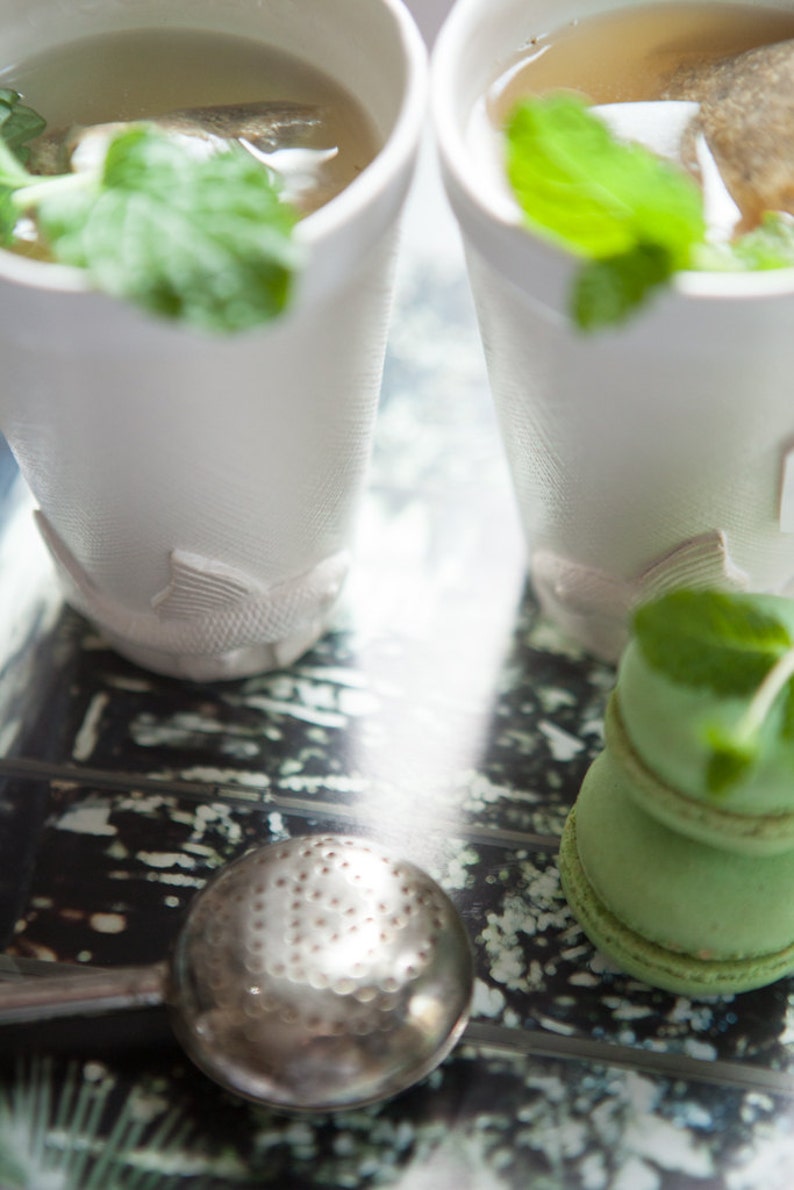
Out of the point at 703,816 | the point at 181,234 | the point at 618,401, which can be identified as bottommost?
the point at 703,816

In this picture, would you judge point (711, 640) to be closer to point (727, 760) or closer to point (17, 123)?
point (727, 760)

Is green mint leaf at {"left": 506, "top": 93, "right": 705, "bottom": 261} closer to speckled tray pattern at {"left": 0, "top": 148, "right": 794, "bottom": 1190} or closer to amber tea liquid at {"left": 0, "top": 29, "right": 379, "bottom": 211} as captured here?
amber tea liquid at {"left": 0, "top": 29, "right": 379, "bottom": 211}

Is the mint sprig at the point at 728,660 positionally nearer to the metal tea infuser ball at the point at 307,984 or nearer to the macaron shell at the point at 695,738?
the macaron shell at the point at 695,738

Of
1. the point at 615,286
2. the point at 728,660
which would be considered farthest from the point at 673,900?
the point at 615,286

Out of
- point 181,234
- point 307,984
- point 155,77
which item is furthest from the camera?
point 155,77

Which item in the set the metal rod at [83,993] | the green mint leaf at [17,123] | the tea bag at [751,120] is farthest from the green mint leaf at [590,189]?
the metal rod at [83,993]
